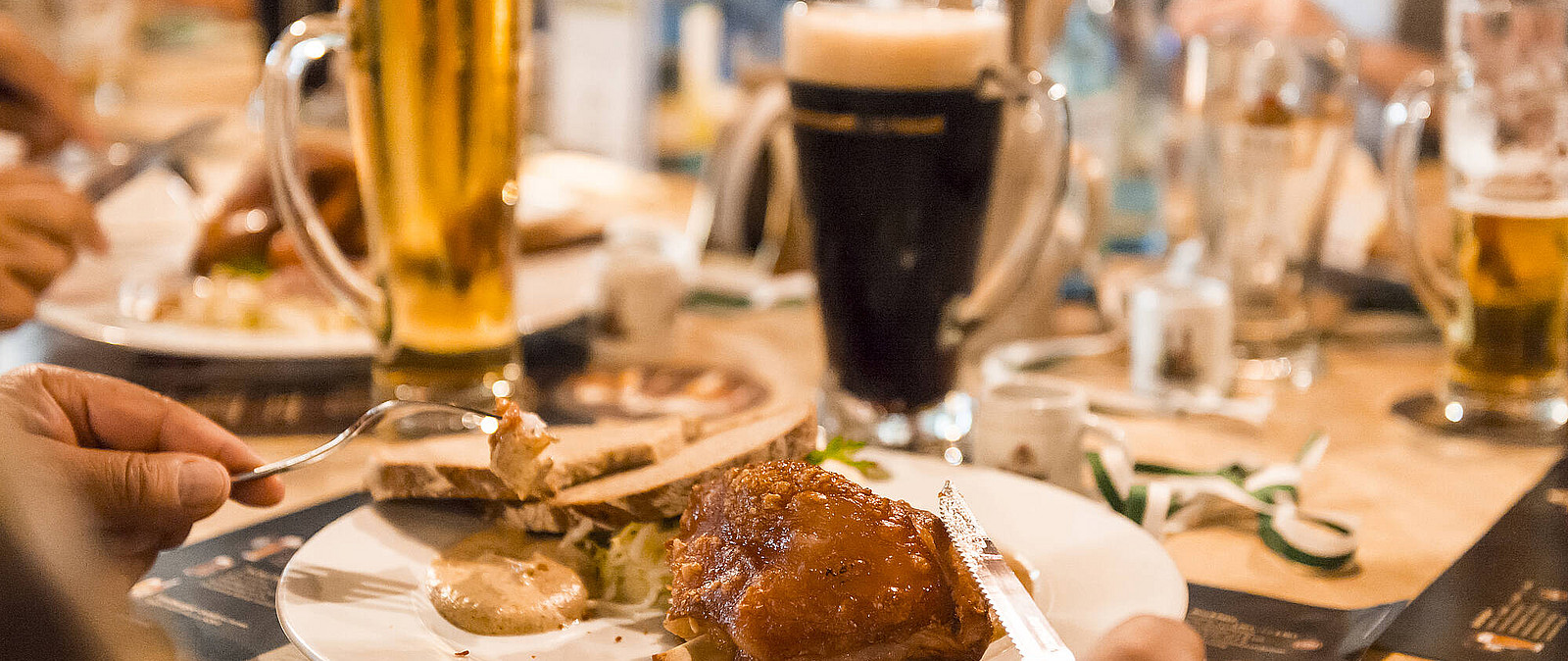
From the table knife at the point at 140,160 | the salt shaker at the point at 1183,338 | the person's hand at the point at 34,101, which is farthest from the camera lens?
→ the person's hand at the point at 34,101

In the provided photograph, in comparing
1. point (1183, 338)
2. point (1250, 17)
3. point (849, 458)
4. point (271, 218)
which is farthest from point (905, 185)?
point (1250, 17)

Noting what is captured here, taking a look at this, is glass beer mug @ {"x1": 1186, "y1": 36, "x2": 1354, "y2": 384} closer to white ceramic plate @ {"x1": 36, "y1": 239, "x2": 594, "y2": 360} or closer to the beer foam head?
the beer foam head

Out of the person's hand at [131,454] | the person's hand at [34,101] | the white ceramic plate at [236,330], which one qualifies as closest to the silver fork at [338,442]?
the person's hand at [131,454]

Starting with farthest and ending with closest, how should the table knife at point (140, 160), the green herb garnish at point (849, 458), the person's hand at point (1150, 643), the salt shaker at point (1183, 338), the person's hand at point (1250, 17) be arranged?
the person's hand at point (1250, 17) → the table knife at point (140, 160) → the salt shaker at point (1183, 338) → the green herb garnish at point (849, 458) → the person's hand at point (1150, 643)

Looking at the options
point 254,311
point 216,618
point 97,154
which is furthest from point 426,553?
point 97,154

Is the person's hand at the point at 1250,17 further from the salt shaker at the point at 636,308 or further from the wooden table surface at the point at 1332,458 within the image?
the salt shaker at the point at 636,308

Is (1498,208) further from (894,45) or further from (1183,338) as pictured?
(894,45)

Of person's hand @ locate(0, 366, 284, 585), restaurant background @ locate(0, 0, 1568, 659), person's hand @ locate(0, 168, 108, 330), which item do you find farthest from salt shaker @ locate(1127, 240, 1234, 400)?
person's hand @ locate(0, 168, 108, 330)
